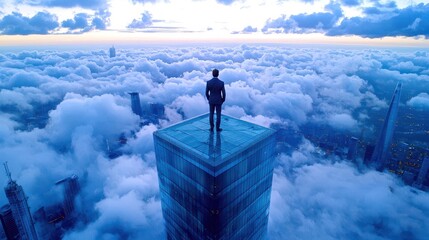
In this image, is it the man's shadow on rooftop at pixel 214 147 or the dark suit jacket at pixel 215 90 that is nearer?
the dark suit jacket at pixel 215 90

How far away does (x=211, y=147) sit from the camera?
3047 cm

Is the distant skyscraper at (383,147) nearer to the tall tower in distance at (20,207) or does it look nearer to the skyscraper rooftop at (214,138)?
the skyscraper rooftop at (214,138)

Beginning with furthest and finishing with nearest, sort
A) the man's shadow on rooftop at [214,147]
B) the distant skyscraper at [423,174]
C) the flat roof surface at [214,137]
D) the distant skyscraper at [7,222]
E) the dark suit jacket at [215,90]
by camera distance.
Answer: the distant skyscraper at [423,174], the distant skyscraper at [7,222], the flat roof surface at [214,137], the man's shadow on rooftop at [214,147], the dark suit jacket at [215,90]

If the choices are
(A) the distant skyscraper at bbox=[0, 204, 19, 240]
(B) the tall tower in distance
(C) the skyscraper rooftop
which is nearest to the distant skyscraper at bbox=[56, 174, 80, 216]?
(A) the distant skyscraper at bbox=[0, 204, 19, 240]

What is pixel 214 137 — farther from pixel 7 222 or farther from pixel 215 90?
pixel 7 222

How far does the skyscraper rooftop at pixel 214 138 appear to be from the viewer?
28438mm

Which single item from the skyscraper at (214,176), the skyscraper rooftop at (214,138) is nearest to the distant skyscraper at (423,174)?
the skyscraper at (214,176)

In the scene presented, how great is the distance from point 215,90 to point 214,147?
796 centimetres

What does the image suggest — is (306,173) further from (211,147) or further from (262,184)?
(211,147)

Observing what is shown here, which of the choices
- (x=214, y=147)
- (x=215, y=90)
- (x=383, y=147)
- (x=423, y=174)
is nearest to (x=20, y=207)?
(x=214, y=147)

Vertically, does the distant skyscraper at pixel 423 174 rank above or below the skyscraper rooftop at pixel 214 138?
below

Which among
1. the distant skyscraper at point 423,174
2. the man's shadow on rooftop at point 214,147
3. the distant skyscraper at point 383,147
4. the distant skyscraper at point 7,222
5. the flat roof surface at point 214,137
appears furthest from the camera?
the distant skyscraper at point 383,147

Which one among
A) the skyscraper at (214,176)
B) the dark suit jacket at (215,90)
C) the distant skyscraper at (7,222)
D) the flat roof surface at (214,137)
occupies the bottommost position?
the distant skyscraper at (7,222)

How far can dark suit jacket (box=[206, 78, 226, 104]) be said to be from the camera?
28062 millimetres
